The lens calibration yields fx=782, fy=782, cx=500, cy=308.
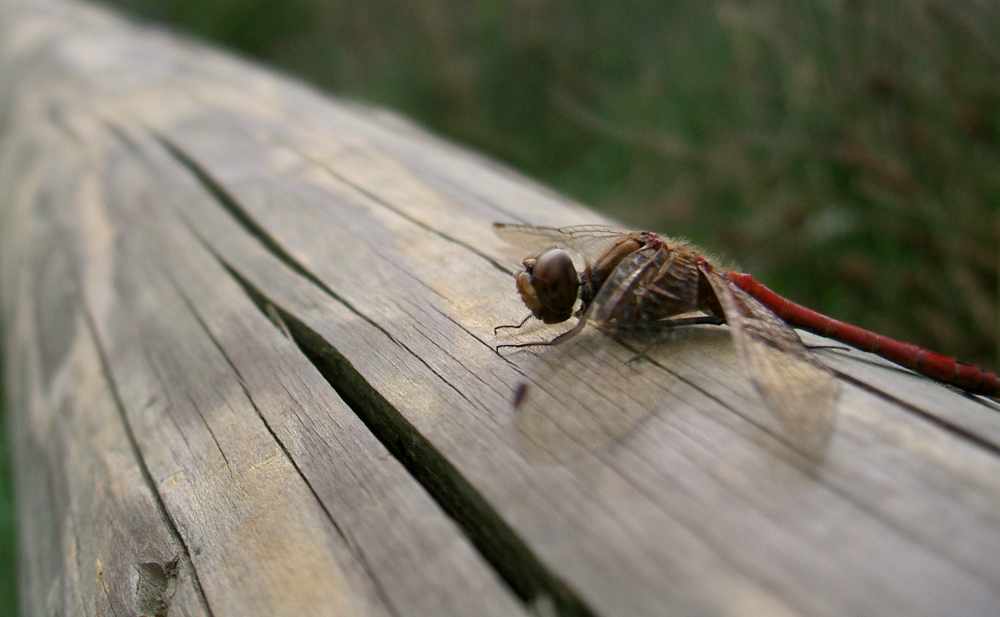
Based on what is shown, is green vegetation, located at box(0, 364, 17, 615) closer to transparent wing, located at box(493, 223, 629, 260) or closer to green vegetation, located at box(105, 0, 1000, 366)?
transparent wing, located at box(493, 223, 629, 260)

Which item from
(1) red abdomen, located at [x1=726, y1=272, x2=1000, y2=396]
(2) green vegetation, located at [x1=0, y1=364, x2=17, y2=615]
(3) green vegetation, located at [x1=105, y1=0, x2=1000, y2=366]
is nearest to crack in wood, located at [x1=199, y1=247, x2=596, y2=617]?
(1) red abdomen, located at [x1=726, y1=272, x2=1000, y2=396]

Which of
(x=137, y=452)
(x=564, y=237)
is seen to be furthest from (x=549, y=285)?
(x=137, y=452)

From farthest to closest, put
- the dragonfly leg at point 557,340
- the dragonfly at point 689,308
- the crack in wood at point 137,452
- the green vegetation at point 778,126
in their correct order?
the green vegetation at point 778,126 < the dragonfly leg at point 557,340 < the dragonfly at point 689,308 < the crack in wood at point 137,452

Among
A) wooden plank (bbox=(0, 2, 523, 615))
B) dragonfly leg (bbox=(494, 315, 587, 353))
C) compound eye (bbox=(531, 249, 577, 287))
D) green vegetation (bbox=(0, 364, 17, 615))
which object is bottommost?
green vegetation (bbox=(0, 364, 17, 615))

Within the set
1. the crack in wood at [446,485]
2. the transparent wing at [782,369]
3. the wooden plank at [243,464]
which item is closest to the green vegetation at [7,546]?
the wooden plank at [243,464]

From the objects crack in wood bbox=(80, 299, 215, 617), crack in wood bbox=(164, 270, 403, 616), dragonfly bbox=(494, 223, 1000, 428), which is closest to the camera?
crack in wood bbox=(164, 270, 403, 616)

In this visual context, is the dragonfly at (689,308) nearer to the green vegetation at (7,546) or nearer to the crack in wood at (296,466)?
the crack in wood at (296,466)

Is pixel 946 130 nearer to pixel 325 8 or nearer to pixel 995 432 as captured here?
pixel 995 432

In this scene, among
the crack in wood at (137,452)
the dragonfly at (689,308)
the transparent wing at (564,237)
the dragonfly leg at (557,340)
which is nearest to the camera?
the crack in wood at (137,452)
